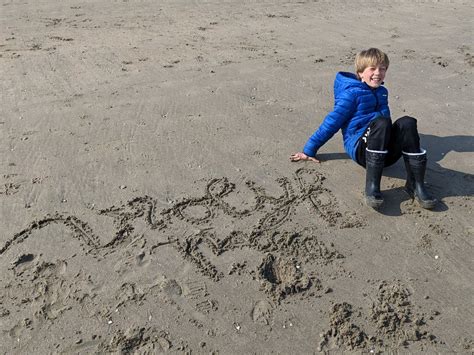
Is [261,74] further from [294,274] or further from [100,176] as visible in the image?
[294,274]

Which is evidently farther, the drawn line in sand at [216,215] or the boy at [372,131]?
the boy at [372,131]

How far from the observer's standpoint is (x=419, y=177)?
3.74 metres

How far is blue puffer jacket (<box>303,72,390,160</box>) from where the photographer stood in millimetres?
4004

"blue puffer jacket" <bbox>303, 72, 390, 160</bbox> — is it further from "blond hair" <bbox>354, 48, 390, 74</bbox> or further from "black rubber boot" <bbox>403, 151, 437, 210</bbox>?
"black rubber boot" <bbox>403, 151, 437, 210</bbox>

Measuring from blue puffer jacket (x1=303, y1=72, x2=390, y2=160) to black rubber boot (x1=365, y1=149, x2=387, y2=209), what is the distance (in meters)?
0.26

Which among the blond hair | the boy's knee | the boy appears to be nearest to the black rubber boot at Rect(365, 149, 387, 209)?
the boy

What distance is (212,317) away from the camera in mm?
2906

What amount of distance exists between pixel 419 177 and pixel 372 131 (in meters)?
0.49

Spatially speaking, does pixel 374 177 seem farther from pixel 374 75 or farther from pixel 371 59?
pixel 371 59

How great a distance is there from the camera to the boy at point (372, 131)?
372 cm

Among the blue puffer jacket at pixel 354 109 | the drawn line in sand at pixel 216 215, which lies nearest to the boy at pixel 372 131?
the blue puffer jacket at pixel 354 109

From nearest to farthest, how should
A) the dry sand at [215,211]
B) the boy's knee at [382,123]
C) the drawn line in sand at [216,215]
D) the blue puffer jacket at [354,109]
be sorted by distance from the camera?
the dry sand at [215,211] → the drawn line in sand at [216,215] → the boy's knee at [382,123] → the blue puffer jacket at [354,109]

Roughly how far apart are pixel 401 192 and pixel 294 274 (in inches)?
51.9

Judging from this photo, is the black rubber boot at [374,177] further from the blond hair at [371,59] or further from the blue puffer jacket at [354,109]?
the blond hair at [371,59]
